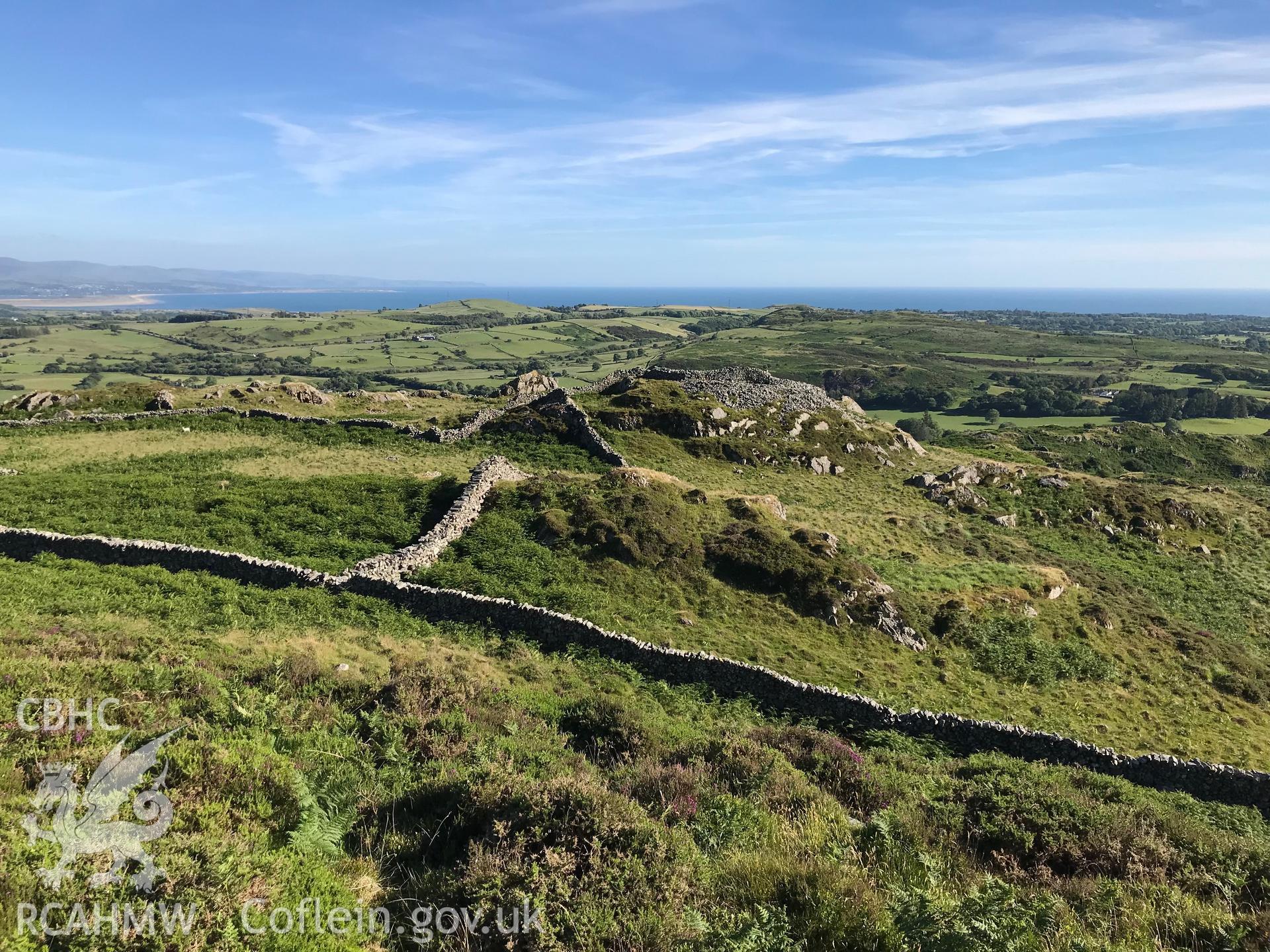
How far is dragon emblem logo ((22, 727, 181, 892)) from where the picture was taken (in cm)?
649

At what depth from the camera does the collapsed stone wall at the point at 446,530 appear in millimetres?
22734

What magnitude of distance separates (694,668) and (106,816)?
14.7 metres

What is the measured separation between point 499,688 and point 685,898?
957 centimetres

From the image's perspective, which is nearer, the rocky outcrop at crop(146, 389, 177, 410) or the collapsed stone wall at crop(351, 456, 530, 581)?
the collapsed stone wall at crop(351, 456, 530, 581)

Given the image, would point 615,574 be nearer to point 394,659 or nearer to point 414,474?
point 394,659

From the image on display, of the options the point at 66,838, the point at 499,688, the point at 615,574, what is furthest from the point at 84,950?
the point at 615,574

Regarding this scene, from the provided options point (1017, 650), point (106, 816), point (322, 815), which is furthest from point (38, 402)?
point (1017, 650)

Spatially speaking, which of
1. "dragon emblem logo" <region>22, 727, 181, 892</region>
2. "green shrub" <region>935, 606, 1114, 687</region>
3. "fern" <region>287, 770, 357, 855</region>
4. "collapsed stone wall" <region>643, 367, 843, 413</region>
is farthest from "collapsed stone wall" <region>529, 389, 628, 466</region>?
"dragon emblem logo" <region>22, 727, 181, 892</region>

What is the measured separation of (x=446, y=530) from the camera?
26156 mm

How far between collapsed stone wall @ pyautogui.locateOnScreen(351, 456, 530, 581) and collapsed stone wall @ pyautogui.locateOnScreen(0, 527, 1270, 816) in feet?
4.08

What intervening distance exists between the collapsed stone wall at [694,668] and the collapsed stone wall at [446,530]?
124 cm

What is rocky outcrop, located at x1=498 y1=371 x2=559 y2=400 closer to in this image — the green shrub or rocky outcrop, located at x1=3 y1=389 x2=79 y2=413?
rocky outcrop, located at x1=3 y1=389 x2=79 y2=413

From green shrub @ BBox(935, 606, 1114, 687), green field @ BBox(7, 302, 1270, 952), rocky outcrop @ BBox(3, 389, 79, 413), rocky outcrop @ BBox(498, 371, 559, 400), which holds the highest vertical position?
rocky outcrop @ BBox(498, 371, 559, 400)

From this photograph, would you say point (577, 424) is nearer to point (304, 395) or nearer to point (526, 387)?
point (526, 387)
